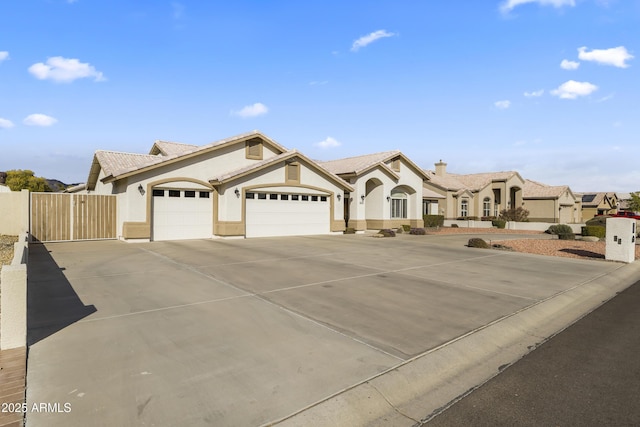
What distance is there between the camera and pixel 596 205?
224 ft

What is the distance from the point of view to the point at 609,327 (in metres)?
6.23

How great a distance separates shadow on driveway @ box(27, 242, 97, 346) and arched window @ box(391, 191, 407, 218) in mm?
23588

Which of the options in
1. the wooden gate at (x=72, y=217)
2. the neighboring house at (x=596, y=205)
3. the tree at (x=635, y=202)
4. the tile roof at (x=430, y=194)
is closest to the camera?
the wooden gate at (x=72, y=217)

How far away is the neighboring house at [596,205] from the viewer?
68812 millimetres

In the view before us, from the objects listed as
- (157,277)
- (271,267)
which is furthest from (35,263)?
(271,267)

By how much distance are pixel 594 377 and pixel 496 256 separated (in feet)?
36.9

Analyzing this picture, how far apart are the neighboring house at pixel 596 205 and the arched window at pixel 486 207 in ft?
126

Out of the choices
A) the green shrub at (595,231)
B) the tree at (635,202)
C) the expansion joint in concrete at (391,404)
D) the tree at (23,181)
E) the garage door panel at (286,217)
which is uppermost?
the tree at (23,181)

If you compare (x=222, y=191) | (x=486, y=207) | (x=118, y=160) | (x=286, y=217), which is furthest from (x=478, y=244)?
(x=486, y=207)

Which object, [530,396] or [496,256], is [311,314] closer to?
[530,396]

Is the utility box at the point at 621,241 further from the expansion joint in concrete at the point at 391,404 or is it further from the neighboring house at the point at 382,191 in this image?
the neighboring house at the point at 382,191

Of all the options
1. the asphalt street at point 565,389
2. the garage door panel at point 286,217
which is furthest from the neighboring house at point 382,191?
the asphalt street at point 565,389

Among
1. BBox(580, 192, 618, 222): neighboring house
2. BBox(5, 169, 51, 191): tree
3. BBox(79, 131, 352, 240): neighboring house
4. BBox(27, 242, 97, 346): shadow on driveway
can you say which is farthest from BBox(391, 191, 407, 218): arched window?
BBox(580, 192, 618, 222): neighboring house

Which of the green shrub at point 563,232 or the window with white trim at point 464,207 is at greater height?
the window with white trim at point 464,207
